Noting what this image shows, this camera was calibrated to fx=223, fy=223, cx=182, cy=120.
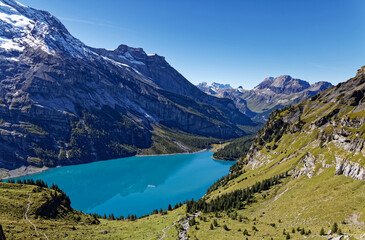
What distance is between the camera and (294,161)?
102 m

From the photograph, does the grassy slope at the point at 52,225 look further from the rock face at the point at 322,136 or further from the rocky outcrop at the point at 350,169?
the rock face at the point at 322,136

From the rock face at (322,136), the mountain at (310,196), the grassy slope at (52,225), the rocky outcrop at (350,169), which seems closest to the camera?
the mountain at (310,196)

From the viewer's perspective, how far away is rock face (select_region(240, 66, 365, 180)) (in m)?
70.6

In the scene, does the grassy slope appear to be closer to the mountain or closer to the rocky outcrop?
the mountain

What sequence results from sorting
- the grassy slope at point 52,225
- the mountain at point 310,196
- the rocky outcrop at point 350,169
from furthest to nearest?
the rocky outcrop at point 350,169, the grassy slope at point 52,225, the mountain at point 310,196

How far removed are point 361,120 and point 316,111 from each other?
62.6 m

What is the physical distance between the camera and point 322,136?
104m

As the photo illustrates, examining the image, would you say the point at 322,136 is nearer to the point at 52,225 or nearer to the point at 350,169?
the point at 350,169

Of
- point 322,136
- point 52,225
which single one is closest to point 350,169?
point 322,136

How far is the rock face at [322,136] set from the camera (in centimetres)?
7062

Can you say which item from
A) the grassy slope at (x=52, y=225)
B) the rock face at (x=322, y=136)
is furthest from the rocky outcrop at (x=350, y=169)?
the grassy slope at (x=52, y=225)

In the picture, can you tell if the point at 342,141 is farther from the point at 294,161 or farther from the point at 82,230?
the point at 82,230

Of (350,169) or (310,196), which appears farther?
(310,196)

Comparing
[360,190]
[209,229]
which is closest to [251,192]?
[209,229]
